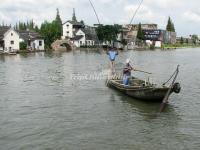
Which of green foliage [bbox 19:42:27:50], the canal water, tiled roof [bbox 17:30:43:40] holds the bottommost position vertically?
the canal water

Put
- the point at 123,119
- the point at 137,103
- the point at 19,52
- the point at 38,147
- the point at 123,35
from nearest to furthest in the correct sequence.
A: the point at 38,147 → the point at 123,119 → the point at 137,103 → the point at 19,52 → the point at 123,35

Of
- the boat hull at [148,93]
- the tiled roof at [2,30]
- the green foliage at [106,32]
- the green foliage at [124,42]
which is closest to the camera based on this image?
the boat hull at [148,93]

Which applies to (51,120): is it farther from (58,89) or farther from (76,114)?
(58,89)

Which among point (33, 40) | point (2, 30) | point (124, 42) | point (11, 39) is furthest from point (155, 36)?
point (11, 39)

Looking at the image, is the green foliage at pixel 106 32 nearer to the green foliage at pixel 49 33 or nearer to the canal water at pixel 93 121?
the green foliage at pixel 49 33

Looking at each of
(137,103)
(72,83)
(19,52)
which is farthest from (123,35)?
(137,103)

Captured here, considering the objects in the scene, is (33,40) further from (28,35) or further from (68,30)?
(68,30)

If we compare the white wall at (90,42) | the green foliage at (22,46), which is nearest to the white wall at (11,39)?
the green foliage at (22,46)

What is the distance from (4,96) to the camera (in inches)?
1009

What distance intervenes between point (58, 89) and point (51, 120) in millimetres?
10109

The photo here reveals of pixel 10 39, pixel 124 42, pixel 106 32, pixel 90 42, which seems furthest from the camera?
pixel 124 42

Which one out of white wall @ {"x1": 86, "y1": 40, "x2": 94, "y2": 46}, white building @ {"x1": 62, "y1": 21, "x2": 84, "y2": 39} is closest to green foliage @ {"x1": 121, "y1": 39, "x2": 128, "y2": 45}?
white wall @ {"x1": 86, "y1": 40, "x2": 94, "y2": 46}

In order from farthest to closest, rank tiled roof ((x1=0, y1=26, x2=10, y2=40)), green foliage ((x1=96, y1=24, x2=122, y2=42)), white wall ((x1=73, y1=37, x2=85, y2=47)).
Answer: green foliage ((x1=96, y1=24, x2=122, y2=42)), white wall ((x1=73, y1=37, x2=85, y2=47)), tiled roof ((x1=0, y1=26, x2=10, y2=40))

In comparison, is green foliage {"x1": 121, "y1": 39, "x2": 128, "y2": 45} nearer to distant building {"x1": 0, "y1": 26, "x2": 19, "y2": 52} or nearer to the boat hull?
distant building {"x1": 0, "y1": 26, "x2": 19, "y2": 52}
